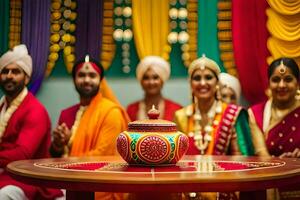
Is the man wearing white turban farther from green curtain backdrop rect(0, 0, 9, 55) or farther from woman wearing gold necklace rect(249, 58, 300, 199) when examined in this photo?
green curtain backdrop rect(0, 0, 9, 55)

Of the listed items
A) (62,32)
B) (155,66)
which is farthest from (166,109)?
(62,32)

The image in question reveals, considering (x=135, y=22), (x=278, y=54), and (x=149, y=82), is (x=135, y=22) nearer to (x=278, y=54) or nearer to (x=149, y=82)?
(x=149, y=82)

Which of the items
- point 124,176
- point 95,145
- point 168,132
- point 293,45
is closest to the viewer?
point 124,176

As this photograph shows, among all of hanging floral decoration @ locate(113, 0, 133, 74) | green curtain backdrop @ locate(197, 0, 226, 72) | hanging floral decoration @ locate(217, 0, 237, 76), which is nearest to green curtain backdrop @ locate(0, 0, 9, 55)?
hanging floral decoration @ locate(113, 0, 133, 74)

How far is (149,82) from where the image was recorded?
474 centimetres

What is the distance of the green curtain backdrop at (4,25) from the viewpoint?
205 inches

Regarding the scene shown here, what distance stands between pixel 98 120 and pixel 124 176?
2.11m

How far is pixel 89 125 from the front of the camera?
3.89 metres

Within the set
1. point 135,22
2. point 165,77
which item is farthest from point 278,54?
point 135,22

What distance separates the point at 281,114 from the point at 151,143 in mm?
2036

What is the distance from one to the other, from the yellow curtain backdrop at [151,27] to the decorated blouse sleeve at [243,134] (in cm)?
172

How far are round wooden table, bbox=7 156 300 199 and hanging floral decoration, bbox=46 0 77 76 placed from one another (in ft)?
9.85

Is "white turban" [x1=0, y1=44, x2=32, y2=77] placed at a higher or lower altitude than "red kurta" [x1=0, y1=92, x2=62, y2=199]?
higher

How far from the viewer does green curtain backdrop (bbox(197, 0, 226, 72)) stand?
5.02m
